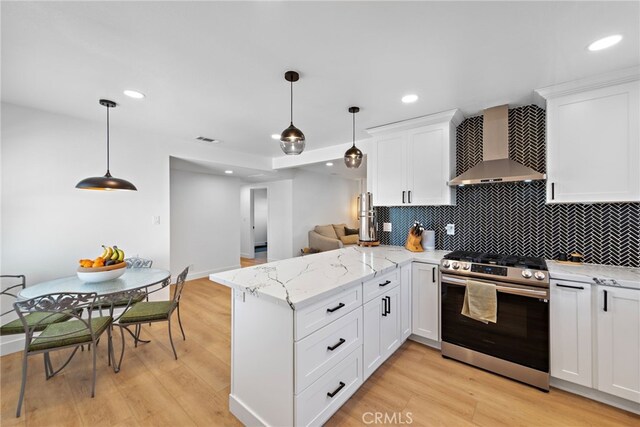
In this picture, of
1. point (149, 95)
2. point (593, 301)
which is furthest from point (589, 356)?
point (149, 95)

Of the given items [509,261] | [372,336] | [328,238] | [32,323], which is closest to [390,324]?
[372,336]

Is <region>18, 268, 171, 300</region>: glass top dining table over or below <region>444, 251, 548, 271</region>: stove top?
below

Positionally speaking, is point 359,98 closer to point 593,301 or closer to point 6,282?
point 593,301

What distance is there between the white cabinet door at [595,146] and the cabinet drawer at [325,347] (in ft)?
6.90

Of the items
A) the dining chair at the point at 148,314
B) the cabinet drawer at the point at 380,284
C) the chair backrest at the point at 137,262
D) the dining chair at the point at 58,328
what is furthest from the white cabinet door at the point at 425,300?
the chair backrest at the point at 137,262

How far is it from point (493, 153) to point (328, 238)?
4213mm

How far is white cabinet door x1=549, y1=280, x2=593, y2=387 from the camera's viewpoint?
6.26ft

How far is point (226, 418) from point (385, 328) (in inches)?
53.8

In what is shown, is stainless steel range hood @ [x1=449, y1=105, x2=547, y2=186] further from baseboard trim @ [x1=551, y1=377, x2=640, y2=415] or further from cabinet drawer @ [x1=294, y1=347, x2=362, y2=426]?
cabinet drawer @ [x1=294, y1=347, x2=362, y2=426]

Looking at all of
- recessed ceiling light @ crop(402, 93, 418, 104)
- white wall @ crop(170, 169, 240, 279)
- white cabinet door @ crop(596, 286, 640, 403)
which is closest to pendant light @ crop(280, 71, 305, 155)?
recessed ceiling light @ crop(402, 93, 418, 104)

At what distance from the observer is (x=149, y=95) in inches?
94.9

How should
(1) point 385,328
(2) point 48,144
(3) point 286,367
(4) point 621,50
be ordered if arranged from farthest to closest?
(2) point 48,144 < (1) point 385,328 < (4) point 621,50 < (3) point 286,367

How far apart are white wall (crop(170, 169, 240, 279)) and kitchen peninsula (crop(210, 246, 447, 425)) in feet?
12.3

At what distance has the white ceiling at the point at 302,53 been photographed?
1.40 m
